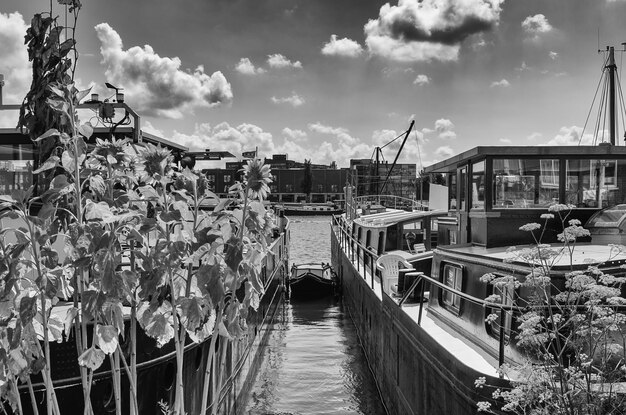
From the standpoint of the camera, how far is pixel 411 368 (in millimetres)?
9469

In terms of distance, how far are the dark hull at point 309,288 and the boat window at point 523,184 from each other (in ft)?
62.4

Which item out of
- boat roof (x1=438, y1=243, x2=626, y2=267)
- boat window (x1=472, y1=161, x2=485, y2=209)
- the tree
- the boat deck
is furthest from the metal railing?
the tree

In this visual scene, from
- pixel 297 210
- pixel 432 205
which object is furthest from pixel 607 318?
pixel 297 210

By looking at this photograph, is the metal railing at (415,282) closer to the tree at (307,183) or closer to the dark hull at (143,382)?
the dark hull at (143,382)

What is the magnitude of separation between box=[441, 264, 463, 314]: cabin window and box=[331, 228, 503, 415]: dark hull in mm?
744

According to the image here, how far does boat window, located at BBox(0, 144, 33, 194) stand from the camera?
870 cm

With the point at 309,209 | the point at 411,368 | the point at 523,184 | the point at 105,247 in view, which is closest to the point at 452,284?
the point at 411,368

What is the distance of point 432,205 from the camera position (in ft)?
73.9

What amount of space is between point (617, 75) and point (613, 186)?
16371 millimetres

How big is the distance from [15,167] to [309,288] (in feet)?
65.8

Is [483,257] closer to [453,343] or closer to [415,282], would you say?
[453,343]

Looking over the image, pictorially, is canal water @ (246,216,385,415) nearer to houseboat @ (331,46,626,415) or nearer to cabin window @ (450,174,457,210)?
houseboat @ (331,46,626,415)

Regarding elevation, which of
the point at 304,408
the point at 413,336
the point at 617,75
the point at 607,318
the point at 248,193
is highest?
the point at 617,75

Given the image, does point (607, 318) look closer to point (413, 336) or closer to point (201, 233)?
point (201, 233)
